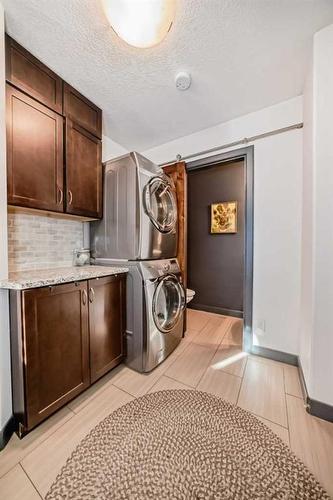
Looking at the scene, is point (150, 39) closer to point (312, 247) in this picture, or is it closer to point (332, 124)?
point (332, 124)

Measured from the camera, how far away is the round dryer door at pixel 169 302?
1874 mm

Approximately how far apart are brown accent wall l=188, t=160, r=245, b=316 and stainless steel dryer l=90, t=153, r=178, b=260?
4.39 feet

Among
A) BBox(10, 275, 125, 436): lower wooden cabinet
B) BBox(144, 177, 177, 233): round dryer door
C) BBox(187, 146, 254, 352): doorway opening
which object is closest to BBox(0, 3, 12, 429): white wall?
BBox(10, 275, 125, 436): lower wooden cabinet

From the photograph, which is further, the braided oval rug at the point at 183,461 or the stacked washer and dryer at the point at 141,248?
the stacked washer and dryer at the point at 141,248

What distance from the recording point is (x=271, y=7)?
1110mm

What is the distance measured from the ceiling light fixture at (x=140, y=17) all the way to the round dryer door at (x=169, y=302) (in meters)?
1.62

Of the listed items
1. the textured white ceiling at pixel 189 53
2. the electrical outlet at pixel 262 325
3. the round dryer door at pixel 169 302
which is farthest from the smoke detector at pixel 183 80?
→ the electrical outlet at pixel 262 325

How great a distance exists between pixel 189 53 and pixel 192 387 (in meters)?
2.52

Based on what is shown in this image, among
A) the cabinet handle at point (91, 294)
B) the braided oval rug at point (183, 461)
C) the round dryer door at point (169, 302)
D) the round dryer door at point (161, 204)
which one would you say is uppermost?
the round dryer door at point (161, 204)

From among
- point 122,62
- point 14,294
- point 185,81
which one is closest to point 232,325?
point 14,294

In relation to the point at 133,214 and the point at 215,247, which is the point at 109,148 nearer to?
the point at 133,214

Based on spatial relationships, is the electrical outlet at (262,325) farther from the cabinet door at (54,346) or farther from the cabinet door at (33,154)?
the cabinet door at (33,154)

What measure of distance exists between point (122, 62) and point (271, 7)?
0.99 metres

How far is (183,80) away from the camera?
156 centimetres
